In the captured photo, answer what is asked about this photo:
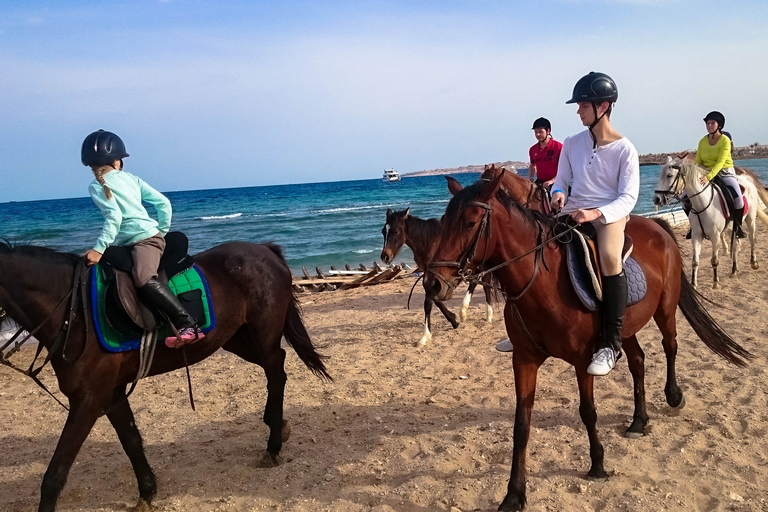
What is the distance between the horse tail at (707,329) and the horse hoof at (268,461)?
150 inches

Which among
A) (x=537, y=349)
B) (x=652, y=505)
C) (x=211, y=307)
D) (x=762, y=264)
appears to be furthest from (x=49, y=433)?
(x=762, y=264)

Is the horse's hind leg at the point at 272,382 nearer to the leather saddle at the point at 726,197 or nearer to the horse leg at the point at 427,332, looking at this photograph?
the horse leg at the point at 427,332

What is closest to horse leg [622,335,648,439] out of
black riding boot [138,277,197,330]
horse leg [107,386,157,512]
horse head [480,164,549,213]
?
horse head [480,164,549,213]

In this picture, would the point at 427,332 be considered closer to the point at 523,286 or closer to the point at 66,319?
the point at 523,286

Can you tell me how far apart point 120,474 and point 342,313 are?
6163 mm

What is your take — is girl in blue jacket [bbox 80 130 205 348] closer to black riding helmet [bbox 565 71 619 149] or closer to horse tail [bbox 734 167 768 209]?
black riding helmet [bbox 565 71 619 149]

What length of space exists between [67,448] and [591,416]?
3.41 metres

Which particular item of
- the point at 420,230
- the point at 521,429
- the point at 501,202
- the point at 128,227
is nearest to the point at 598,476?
Result: the point at 521,429

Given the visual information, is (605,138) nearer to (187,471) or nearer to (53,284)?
(53,284)

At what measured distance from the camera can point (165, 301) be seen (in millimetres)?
3957

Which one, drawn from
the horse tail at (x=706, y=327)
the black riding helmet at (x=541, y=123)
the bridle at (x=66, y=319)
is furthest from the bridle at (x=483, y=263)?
the black riding helmet at (x=541, y=123)

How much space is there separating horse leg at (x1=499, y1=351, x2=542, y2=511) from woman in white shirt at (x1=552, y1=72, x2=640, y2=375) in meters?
0.41

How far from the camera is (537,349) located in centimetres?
388

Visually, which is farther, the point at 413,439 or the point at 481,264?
the point at 413,439
